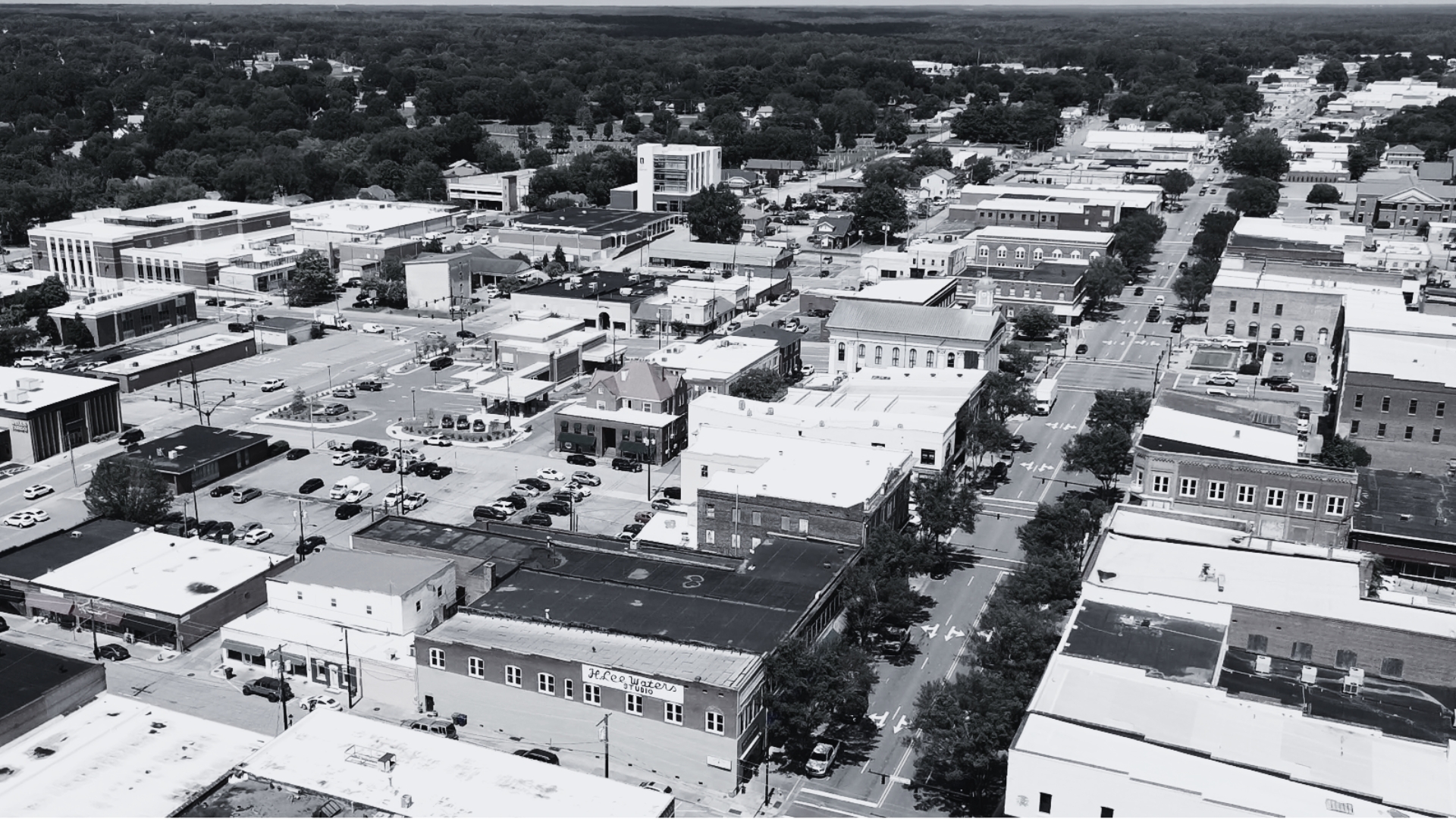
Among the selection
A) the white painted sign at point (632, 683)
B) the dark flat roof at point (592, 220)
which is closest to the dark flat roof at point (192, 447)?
the white painted sign at point (632, 683)

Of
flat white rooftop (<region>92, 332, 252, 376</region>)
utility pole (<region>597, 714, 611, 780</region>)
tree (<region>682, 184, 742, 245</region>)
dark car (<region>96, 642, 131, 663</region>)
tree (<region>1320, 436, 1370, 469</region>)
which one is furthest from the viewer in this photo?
tree (<region>682, 184, 742, 245</region>)

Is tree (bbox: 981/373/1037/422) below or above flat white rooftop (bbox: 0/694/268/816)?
above

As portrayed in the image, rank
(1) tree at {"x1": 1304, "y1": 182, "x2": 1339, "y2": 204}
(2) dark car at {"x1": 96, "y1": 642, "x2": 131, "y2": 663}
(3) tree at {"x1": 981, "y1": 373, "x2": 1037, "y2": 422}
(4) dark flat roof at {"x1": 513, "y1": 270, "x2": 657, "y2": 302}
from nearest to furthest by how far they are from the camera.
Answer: (2) dark car at {"x1": 96, "y1": 642, "x2": 131, "y2": 663}
(3) tree at {"x1": 981, "y1": 373, "x2": 1037, "y2": 422}
(4) dark flat roof at {"x1": 513, "y1": 270, "x2": 657, "y2": 302}
(1) tree at {"x1": 1304, "y1": 182, "x2": 1339, "y2": 204}

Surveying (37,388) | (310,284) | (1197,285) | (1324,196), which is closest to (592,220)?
(310,284)

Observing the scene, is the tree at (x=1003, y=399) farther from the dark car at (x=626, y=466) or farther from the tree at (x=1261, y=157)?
the tree at (x=1261, y=157)

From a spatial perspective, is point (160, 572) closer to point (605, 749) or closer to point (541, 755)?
point (541, 755)

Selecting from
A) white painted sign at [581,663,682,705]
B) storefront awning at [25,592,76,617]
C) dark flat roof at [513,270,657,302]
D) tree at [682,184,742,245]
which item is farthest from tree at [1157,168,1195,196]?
storefront awning at [25,592,76,617]

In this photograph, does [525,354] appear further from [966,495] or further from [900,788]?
[900,788]

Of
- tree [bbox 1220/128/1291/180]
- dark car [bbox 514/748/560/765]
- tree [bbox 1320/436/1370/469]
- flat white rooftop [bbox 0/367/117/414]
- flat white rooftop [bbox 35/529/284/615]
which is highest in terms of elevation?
tree [bbox 1220/128/1291/180]

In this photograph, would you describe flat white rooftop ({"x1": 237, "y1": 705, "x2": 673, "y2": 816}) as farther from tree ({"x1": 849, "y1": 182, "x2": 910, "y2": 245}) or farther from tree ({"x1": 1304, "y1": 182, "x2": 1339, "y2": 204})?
tree ({"x1": 1304, "y1": 182, "x2": 1339, "y2": 204})
